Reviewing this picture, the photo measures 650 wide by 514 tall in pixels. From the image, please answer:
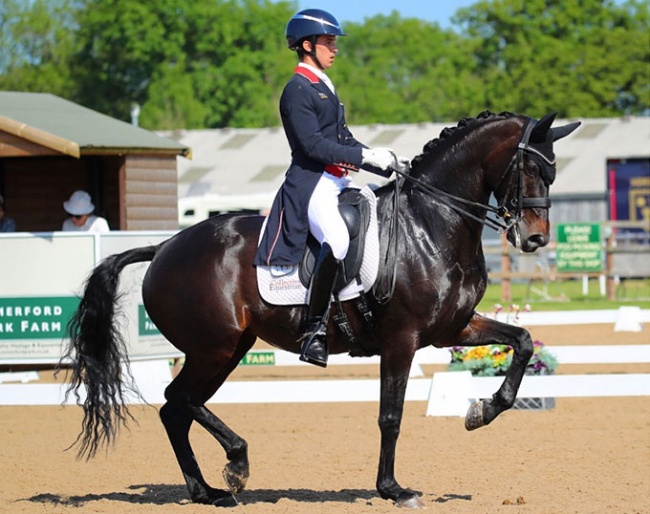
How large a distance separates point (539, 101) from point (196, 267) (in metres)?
47.1

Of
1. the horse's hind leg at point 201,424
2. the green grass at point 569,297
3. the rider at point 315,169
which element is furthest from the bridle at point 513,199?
the green grass at point 569,297

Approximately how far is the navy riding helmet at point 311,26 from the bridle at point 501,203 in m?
0.90

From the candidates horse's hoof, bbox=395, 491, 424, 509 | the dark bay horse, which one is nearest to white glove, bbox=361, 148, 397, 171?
the dark bay horse

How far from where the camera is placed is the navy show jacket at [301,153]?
6.65 m

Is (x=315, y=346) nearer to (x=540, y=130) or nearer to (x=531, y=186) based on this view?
(x=531, y=186)

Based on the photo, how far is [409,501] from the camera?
6535mm

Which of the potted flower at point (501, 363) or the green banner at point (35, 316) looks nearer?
the potted flower at point (501, 363)

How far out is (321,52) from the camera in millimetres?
6812

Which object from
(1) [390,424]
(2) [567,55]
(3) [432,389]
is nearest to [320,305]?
(1) [390,424]

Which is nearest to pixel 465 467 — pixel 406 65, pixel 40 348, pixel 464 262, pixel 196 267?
pixel 464 262

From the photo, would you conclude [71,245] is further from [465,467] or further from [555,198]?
[555,198]

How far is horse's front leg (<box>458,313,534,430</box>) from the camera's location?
265 inches

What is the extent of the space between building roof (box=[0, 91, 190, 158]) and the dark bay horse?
19.4 ft

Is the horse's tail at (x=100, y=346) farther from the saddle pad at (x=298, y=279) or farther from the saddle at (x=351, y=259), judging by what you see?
the saddle at (x=351, y=259)
